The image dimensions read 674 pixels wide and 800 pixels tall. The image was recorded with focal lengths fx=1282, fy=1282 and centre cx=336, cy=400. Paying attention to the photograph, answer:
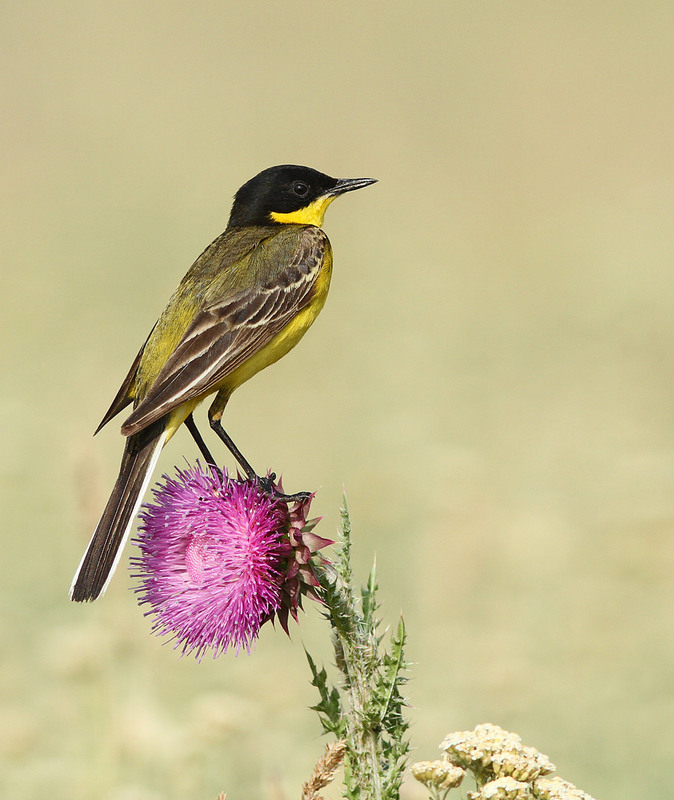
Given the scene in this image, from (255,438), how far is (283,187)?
665 centimetres

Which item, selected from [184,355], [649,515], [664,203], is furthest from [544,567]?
[664,203]

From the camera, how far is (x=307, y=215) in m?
6.53

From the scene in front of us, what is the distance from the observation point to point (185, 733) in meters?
5.58

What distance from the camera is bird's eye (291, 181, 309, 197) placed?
6488 mm

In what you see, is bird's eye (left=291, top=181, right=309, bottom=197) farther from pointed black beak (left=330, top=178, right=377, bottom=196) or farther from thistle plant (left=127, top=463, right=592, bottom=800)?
thistle plant (left=127, top=463, right=592, bottom=800)

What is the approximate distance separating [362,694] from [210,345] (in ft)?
5.58

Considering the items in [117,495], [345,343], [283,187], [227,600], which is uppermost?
[345,343]

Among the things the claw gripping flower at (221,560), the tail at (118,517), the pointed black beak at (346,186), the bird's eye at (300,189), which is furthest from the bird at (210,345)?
the pointed black beak at (346,186)

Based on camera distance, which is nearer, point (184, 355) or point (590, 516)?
point (184, 355)

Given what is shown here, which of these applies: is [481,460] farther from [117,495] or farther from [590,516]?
[117,495]

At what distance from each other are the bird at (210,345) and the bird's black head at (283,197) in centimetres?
22

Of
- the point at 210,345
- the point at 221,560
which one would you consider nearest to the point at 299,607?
the point at 221,560

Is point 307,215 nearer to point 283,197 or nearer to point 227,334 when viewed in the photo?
point 283,197

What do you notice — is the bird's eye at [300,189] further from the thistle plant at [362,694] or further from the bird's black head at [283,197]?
the thistle plant at [362,694]
